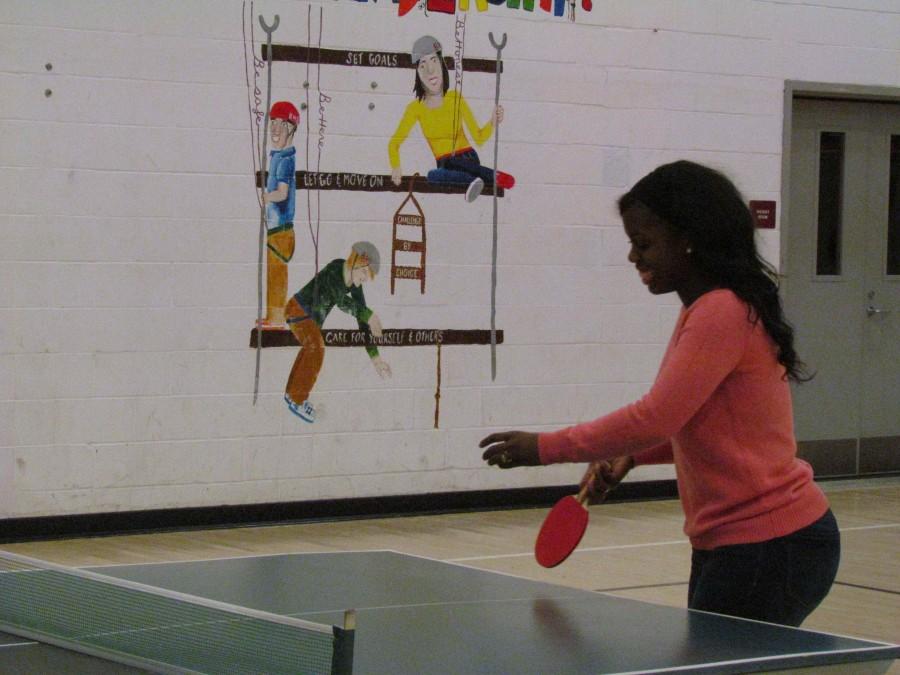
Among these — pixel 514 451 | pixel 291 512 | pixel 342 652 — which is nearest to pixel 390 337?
pixel 291 512

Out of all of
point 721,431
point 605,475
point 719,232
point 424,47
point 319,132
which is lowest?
point 605,475

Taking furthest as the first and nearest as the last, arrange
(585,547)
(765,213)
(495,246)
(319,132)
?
1. (765,213)
2. (495,246)
3. (319,132)
4. (585,547)

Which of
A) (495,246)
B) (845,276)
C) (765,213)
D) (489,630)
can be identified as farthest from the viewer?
(845,276)

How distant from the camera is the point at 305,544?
21.2ft

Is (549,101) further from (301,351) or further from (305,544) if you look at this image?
(305,544)

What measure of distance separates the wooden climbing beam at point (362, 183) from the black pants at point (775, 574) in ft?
15.5

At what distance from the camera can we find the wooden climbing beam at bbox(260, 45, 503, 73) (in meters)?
6.96

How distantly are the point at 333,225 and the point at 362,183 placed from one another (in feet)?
0.85

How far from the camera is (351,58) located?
7105 millimetres

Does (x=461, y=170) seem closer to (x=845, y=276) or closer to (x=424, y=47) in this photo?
(x=424, y=47)

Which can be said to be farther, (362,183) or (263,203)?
(362,183)

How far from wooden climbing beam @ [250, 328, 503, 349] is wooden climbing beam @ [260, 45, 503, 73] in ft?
4.36

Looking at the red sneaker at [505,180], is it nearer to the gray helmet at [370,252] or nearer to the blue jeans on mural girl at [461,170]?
the blue jeans on mural girl at [461,170]

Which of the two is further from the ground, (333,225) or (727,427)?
(333,225)
